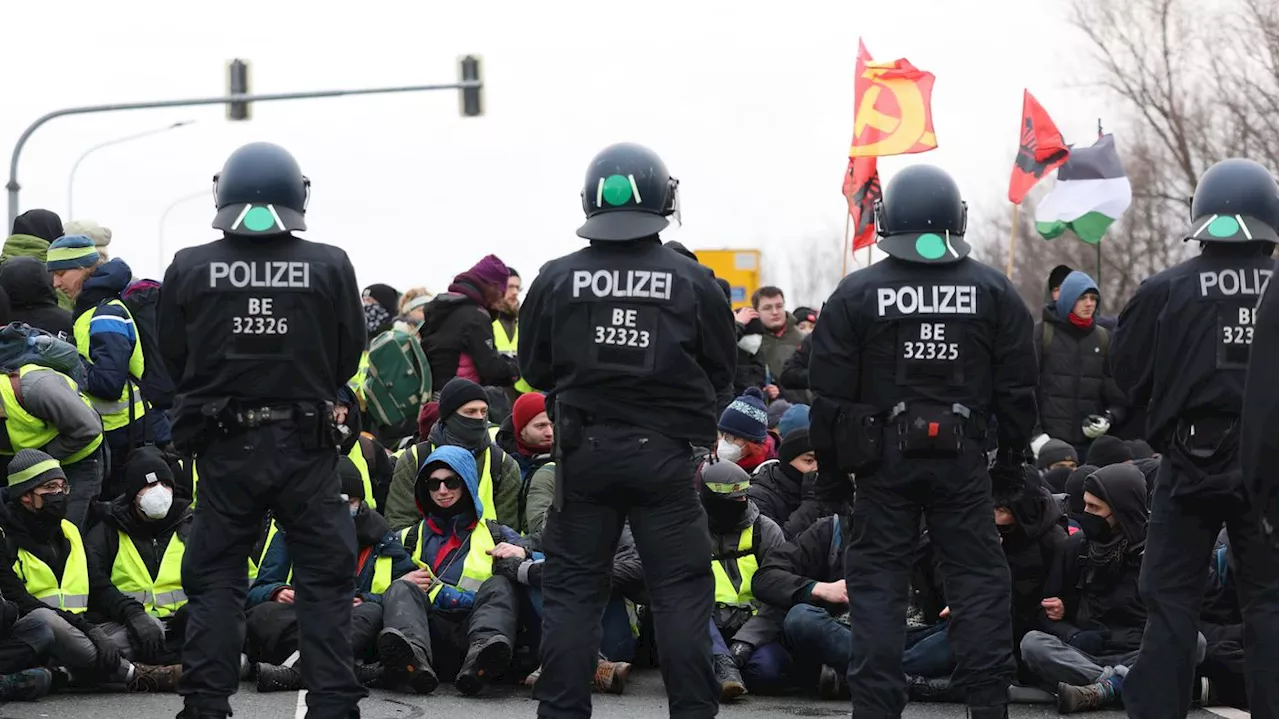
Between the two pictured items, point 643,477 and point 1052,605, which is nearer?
point 643,477

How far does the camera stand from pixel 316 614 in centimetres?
684

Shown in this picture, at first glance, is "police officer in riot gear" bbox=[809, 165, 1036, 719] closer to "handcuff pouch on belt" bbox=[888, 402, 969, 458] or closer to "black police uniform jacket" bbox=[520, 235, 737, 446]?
"handcuff pouch on belt" bbox=[888, 402, 969, 458]

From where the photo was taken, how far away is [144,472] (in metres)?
9.35

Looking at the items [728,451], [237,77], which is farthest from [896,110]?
[237,77]

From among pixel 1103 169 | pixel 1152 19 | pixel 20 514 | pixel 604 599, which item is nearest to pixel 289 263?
pixel 604 599

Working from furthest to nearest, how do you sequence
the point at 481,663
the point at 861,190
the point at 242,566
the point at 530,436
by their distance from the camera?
the point at 861,190 → the point at 530,436 → the point at 481,663 → the point at 242,566

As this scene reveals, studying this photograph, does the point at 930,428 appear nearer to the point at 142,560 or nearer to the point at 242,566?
the point at 242,566

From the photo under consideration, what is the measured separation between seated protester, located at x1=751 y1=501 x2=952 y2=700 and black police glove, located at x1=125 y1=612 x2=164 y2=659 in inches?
119

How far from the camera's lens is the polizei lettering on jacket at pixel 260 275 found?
685 cm

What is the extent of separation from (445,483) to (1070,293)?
547cm

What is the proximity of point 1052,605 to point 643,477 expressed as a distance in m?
3.14

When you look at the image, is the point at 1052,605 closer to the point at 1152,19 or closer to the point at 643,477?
the point at 643,477

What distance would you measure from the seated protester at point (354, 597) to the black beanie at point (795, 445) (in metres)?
2.13

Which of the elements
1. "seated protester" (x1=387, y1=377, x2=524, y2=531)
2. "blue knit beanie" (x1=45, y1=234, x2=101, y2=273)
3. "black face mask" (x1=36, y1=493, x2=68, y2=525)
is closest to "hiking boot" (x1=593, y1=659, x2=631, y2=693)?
"seated protester" (x1=387, y1=377, x2=524, y2=531)
